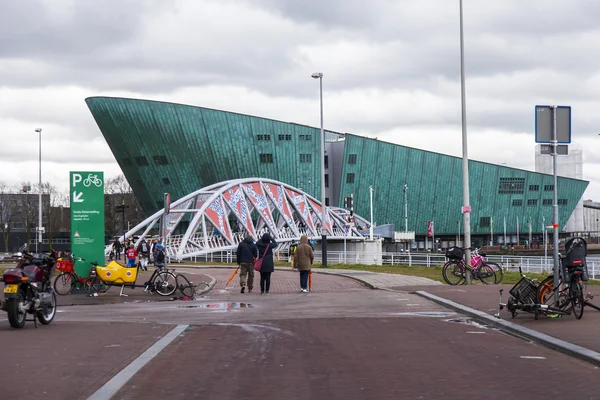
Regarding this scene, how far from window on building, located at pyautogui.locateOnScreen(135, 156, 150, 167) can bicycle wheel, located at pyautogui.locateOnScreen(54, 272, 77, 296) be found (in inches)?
3223

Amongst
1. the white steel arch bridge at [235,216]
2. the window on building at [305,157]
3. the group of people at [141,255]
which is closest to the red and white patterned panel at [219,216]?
the white steel arch bridge at [235,216]

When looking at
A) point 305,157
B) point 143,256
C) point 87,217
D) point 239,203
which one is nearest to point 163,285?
point 87,217

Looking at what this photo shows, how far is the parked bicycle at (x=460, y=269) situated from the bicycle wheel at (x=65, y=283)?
1114 centimetres

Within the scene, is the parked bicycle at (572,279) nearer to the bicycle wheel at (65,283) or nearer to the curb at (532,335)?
the curb at (532,335)

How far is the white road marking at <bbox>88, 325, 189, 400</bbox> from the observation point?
7.75 m

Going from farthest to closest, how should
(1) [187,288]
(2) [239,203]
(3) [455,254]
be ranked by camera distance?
1. (2) [239,203]
2. (3) [455,254]
3. (1) [187,288]

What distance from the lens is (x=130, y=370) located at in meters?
9.16

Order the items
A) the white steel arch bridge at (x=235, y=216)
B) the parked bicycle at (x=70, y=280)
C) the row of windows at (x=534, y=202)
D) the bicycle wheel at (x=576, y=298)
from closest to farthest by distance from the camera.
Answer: the bicycle wheel at (x=576, y=298)
the parked bicycle at (x=70, y=280)
the white steel arch bridge at (x=235, y=216)
the row of windows at (x=534, y=202)

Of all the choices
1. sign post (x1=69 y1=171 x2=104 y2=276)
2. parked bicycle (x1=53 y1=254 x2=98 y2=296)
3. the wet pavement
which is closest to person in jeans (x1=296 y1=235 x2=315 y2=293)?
the wet pavement

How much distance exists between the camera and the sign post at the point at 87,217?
22875 mm

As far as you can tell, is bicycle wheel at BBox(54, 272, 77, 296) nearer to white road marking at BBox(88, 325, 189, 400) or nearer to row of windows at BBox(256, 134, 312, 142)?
white road marking at BBox(88, 325, 189, 400)

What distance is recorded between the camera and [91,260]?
23016 millimetres

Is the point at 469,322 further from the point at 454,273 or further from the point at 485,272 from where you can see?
the point at 485,272

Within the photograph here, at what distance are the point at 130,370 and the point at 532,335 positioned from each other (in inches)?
236
